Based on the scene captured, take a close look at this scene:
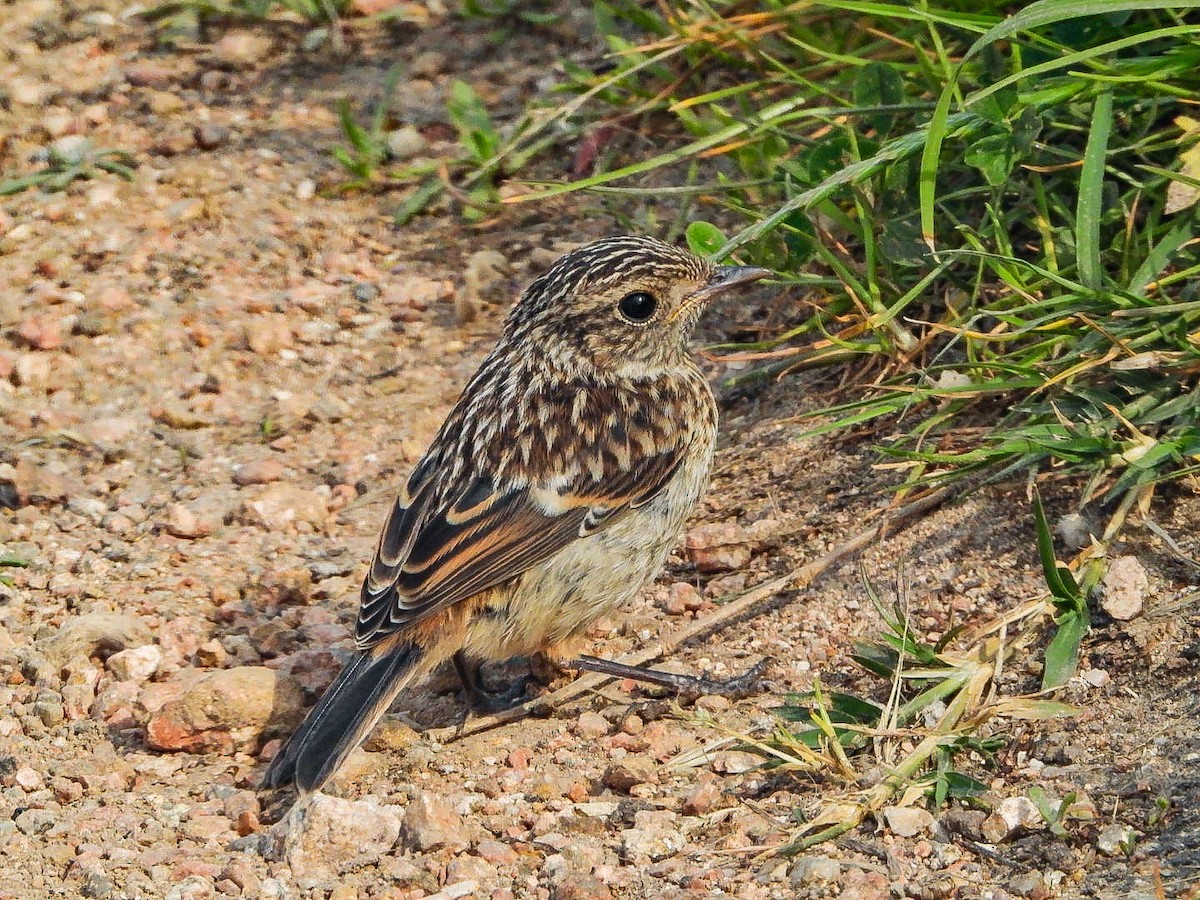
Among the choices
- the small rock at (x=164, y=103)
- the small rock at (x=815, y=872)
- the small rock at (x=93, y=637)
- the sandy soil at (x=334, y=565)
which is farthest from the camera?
the small rock at (x=164, y=103)

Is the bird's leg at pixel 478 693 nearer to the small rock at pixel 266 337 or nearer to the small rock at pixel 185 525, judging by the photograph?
the small rock at pixel 185 525

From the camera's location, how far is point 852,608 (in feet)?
16.8

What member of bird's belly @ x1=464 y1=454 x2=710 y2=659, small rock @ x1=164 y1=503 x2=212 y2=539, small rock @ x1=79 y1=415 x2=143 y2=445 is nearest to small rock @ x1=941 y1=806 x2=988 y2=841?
bird's belly @ x1=464 y1=454 x2=710 y2=659

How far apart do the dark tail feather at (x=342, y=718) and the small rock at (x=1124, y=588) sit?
6.75 feet

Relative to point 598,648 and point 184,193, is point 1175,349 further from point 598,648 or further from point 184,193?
point 184,193

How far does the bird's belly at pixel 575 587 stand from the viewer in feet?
16.6

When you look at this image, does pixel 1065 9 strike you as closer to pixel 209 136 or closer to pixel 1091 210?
pixel 1091 210

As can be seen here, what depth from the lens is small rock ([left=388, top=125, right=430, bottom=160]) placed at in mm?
7988

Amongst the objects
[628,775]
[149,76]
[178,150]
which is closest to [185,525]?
[628,775]

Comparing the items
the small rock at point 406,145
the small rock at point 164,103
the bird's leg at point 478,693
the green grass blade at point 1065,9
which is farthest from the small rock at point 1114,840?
the small rock at point 164,103

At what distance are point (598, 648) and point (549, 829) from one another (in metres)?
1.16

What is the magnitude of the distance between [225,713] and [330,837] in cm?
74

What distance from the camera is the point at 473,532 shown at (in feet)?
16.6

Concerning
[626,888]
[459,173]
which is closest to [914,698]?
[626,888]
